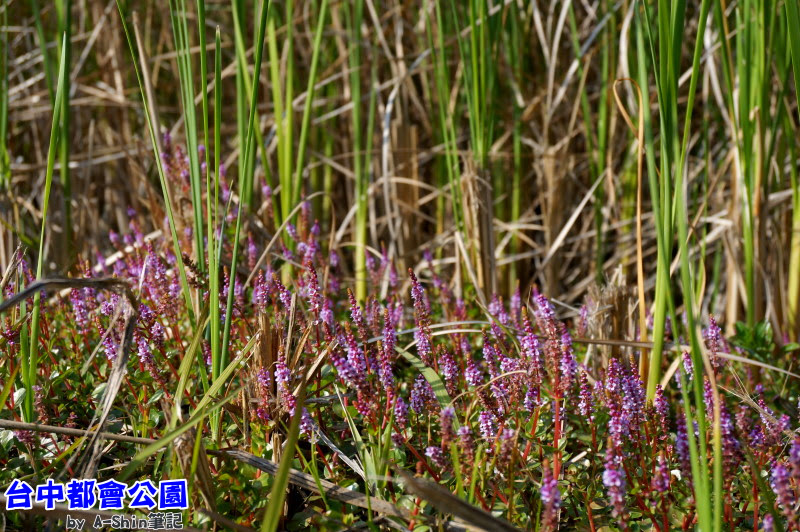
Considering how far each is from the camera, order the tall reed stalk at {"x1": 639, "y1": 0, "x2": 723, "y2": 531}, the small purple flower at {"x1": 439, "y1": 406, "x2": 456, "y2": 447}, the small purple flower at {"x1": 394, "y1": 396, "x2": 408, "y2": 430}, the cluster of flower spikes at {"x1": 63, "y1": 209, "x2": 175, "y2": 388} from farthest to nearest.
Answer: the cluster of flower spikes at {"x1": 63, "y1": 209, "x2": 175, "y2": 388}, the small purple flower at {"x1": 394, "y1": 396, "x2": 408, "y2": 430}, the small purple flower at {"x1": 439, "y1": 406, "x2": 456, "y2": 447}, the tall reed stalk at {"x1": 639, "y1": 0, "x2": 723, "y2": 531}

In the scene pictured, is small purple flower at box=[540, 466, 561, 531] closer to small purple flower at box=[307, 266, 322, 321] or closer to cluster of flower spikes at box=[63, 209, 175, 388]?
small purple flower at box=[307, 266, 322, 321]

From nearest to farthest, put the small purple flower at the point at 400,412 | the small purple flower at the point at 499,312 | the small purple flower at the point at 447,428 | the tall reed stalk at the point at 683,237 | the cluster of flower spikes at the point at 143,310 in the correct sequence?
the tall reed stalk at the point at 683,237
the small purple flower at the point at 447,428
the small purple flower at the point at 400,412
the cluster of flower spikes at the point at 143,310
the small purple flower at the point at 499,312

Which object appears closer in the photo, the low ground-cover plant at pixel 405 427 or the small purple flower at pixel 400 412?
the low ground-cover plant at pixel 405 427

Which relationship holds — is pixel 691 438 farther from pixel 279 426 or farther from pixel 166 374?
pixel 166 374

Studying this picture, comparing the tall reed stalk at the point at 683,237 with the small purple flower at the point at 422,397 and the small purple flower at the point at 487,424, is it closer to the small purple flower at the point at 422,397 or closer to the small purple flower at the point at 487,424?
the small purple flower at the point at 487,424

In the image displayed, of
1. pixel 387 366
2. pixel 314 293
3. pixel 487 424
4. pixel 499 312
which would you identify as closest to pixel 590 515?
pixel 487 424

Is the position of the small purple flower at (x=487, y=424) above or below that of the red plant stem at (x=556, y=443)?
above

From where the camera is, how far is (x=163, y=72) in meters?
4.45

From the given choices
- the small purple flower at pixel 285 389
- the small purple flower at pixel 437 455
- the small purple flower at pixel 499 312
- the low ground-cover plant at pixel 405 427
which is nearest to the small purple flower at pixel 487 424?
the low ground-cover plant at pixel 405 427

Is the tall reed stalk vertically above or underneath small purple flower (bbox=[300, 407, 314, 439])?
above

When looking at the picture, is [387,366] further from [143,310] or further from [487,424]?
[143,310]

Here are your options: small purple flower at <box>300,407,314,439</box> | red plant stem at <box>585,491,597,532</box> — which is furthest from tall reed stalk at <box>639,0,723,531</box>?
small purple flower at <box>300,407,314,439</box>

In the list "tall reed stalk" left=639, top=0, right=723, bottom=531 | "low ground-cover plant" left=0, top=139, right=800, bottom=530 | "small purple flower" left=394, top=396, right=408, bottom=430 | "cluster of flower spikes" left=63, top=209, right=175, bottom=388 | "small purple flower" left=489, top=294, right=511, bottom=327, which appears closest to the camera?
"tall reed stalk" left=639, top=0, right=723, bottom=531

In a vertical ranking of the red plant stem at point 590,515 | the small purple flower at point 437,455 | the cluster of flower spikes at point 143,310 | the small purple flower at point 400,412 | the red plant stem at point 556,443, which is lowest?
the red plant stem at point 590,515
